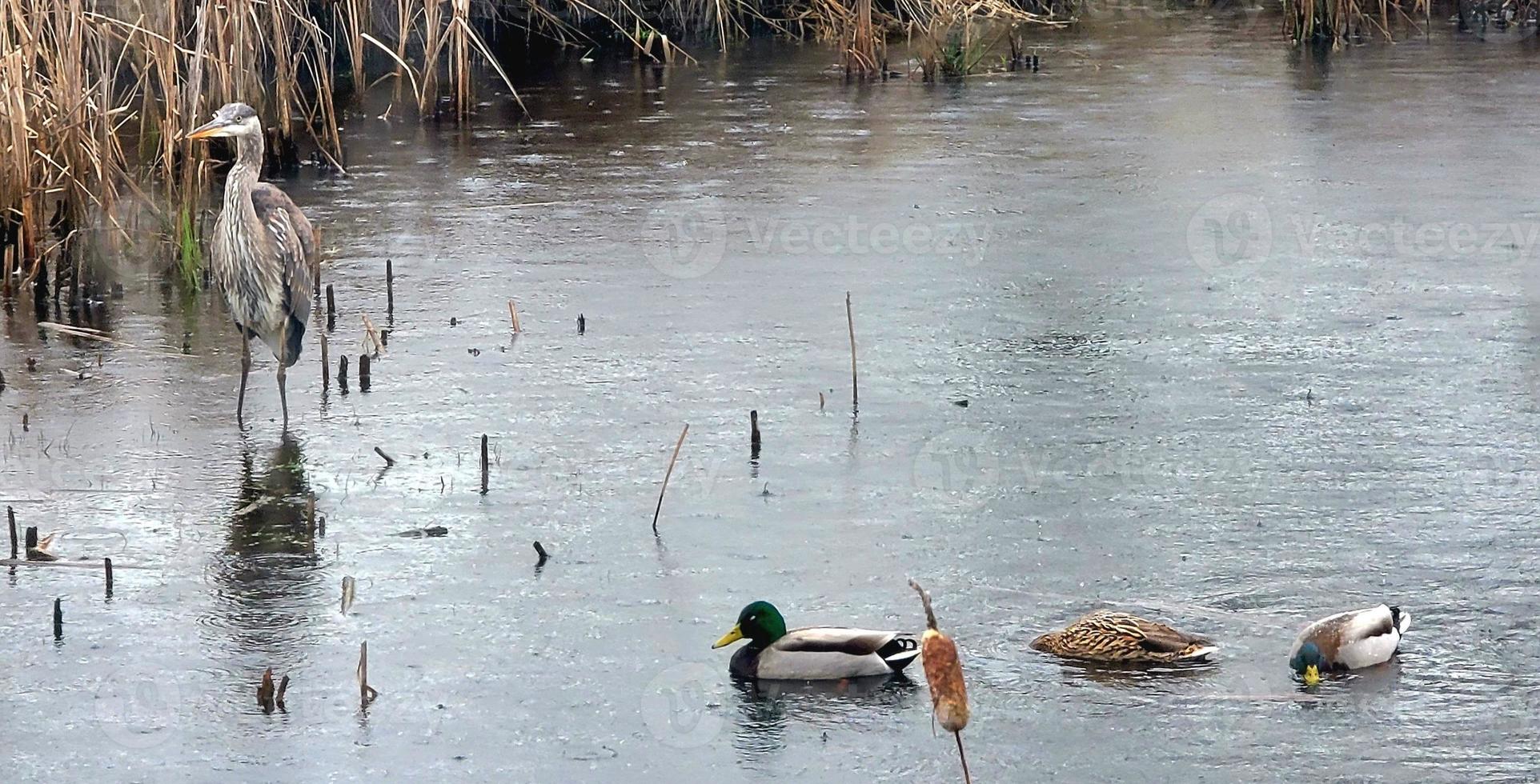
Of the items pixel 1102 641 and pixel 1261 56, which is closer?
pixel 1102 641

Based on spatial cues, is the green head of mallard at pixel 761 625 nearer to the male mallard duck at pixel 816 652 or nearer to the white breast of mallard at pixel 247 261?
the male mallard duck at pixel 816 652

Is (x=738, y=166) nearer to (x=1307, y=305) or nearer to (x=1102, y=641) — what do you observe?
(x=1307, y=305)

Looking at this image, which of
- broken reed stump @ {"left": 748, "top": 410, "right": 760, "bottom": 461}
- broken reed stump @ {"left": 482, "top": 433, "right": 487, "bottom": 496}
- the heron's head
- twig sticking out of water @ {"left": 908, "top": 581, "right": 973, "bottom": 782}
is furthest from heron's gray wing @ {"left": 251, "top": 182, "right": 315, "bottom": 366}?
twig sticking out of water @ {"left": 908, "top": 581, "right": 973, "bottom": 782}

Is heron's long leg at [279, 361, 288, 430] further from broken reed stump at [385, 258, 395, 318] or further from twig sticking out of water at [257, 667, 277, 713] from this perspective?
twig sticking out of water at [257, 667, 277, 713]

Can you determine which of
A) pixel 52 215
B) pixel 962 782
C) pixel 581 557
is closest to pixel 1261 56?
pixel 52 215

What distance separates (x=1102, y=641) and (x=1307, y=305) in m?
5.03

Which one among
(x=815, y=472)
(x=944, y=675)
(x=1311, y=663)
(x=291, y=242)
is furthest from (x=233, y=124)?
(x=944, y=675)

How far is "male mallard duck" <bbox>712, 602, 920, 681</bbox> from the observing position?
607 cm

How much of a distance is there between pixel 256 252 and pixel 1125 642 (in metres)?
4.39

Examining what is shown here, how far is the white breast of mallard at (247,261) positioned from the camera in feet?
29.3

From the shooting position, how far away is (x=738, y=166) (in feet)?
A: 48.4

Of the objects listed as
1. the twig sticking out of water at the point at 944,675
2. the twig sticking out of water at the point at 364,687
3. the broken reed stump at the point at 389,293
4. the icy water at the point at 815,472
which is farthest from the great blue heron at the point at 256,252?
the twig sticking out of water at the point at 944,675

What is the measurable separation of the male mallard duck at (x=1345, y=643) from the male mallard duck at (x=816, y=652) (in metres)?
1.08

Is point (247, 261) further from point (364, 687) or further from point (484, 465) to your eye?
point (364, 687)
